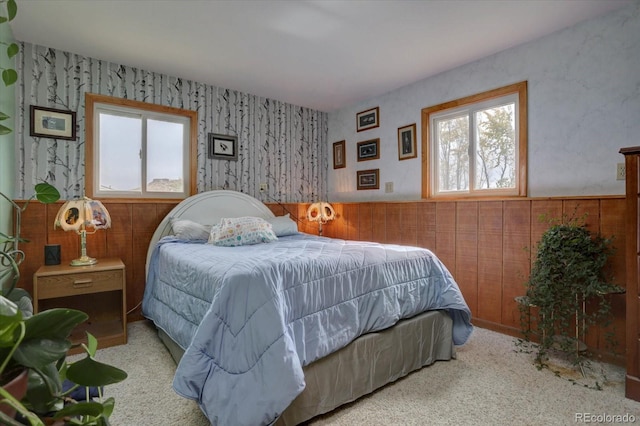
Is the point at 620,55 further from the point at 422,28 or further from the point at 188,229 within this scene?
the point at 188,229

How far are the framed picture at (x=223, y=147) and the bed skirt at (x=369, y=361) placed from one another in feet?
6.43

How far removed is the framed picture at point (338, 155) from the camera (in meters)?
4.41

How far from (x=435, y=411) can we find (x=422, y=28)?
2515 millimetres

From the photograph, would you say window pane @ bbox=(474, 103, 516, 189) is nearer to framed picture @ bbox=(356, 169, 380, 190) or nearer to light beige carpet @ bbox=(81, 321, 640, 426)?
framed picture @ bbox=(356, 169, 380, 190)

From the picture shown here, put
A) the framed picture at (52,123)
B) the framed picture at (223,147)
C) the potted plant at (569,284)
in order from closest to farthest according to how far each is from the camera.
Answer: the potted plant at (569,284) < the framed picture at (52,123) < the framed picture at (223,147)

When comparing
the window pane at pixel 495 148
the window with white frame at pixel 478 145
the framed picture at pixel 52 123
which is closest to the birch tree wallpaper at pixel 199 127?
the framed picture at pixel 52 123

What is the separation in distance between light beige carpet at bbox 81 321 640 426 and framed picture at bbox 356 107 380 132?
2706 millimetres

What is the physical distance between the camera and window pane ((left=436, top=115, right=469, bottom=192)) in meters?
3.25

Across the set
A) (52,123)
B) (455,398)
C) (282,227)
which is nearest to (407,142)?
(282,227)

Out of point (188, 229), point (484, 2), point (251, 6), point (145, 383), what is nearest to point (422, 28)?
point (484, 2)

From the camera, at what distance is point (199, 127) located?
3504 mm

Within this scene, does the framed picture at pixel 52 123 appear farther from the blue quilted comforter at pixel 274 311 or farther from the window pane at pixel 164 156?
the blue quilted comforter at pixel 274 311

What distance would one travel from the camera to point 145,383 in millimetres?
1980

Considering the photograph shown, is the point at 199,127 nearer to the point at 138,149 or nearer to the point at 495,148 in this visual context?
the point at 138,149
